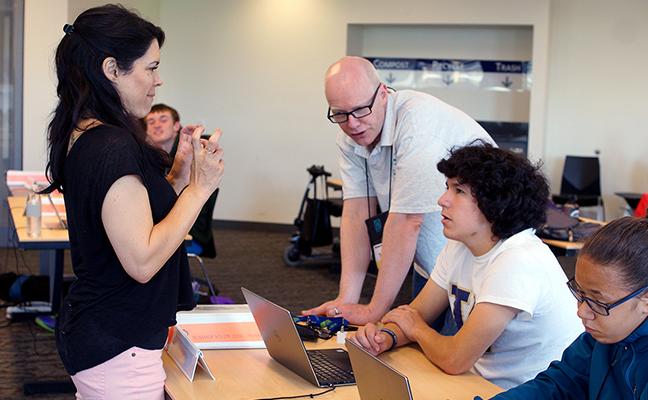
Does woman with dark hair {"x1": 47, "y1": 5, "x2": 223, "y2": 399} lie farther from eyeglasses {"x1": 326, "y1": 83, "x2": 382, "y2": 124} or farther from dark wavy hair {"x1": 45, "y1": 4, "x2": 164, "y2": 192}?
eyeglasses {"x1": 326, "y1": 83, "x2": 382, "y2": 124}

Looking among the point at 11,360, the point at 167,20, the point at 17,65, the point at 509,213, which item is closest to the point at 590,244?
the point at 509,213

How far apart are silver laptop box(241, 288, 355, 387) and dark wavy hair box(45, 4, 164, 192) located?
21.4 inches

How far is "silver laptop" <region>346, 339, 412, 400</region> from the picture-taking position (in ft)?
5.03

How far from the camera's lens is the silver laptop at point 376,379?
5.03 feet

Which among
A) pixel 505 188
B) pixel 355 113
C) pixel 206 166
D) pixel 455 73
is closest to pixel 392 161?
pixel 355 113

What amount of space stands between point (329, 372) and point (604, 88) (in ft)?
25.6

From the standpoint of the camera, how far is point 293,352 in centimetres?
217

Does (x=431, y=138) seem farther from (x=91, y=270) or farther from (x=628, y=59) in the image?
(x=628, y=59)

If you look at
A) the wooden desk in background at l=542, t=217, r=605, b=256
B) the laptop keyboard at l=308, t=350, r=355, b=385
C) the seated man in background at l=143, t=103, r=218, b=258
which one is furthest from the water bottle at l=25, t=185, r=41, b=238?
the wooden desk in background at l=542, t=217, r=605, b=256

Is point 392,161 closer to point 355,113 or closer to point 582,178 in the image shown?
point 355,113

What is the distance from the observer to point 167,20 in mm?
9883

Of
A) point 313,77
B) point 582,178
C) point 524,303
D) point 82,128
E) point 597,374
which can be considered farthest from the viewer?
point 313,77

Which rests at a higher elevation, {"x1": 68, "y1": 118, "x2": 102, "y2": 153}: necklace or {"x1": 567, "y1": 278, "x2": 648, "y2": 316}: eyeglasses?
{"x1": 68, "y1": 118, "x2": 102, "y2": 153}: necklace

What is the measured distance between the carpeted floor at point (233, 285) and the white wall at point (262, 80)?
542mm
